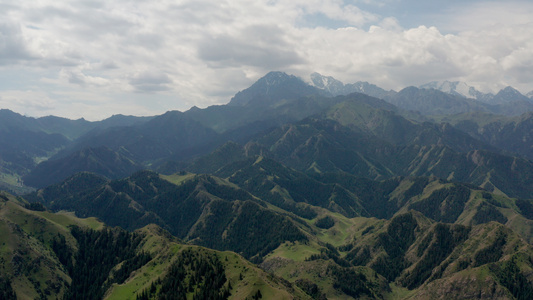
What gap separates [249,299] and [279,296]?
1448 cm

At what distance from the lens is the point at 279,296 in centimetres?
19738

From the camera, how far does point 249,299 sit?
199500mm
